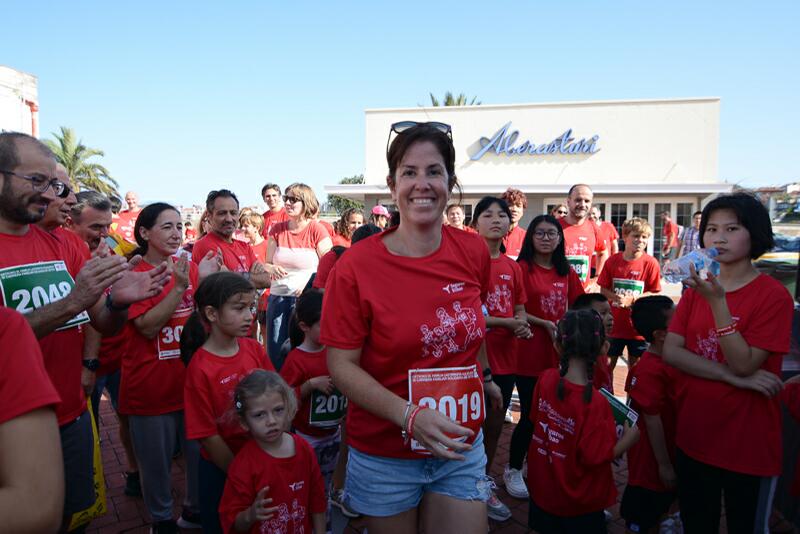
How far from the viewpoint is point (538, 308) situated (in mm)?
3975

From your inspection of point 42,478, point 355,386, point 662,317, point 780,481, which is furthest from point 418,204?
point 780,481

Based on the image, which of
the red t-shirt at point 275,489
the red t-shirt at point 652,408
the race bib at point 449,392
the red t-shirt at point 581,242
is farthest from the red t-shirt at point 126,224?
the red t-shirt at point 652,408

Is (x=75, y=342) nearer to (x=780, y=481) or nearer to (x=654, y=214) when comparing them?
(x=780, y=481)

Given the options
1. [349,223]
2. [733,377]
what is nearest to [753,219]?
[733,377]

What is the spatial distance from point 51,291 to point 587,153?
1854 cm

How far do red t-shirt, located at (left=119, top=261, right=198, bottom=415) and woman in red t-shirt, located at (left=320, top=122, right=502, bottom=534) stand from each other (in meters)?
1.56

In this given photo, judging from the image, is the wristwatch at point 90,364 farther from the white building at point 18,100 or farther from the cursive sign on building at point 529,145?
the white building at point 18,100

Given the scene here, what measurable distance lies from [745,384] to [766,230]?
773mm

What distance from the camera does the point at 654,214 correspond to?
56.4 ft

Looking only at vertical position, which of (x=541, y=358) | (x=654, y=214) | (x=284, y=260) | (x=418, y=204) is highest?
(x=654, y=214)

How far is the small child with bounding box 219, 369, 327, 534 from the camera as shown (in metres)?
2.20

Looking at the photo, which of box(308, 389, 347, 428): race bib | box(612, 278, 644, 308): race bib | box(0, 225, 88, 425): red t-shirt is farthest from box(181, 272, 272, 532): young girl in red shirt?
box(612, 278, 644, 308): race bib

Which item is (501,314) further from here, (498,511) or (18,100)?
(18,100)

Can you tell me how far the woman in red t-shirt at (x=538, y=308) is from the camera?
371 centimetres
